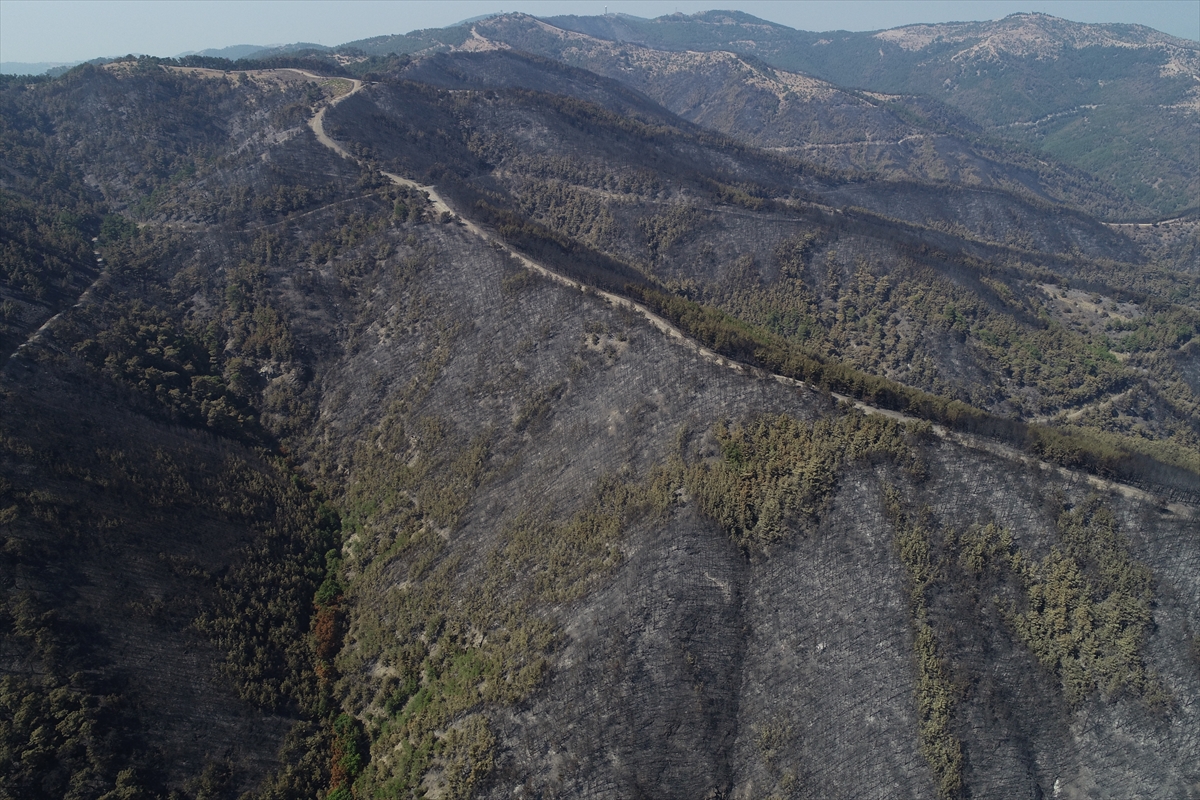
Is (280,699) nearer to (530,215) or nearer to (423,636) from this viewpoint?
(423,636)

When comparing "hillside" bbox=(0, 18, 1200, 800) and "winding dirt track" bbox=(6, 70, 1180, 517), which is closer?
"hillside" bbox=(0, 18, 1200, 800)

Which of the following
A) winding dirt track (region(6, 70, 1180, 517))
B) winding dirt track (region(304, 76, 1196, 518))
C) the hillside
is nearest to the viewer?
the hillside

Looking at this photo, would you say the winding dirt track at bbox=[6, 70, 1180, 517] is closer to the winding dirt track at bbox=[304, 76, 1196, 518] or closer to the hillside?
the winding dirt track at bbox=[304, 76, 1196, 518]

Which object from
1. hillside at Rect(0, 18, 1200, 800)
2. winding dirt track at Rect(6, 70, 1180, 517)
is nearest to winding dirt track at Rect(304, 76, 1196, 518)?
winding dirt track at Rect(6, 70, 1180, 517)

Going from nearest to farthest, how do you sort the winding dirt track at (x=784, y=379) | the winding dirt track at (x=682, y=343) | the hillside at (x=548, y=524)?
1. the hillside at (x=548, y=524)
2. the winding dirt track at (x=784, y=379)
3. the winding dirt track at (x=682, y=343)

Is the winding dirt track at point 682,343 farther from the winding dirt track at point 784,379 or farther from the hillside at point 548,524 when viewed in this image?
the hillside at point 548,524

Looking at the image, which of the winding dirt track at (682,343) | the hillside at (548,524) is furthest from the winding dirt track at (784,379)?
the hillside at (548,524)

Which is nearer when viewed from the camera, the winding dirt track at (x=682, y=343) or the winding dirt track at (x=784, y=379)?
the winding dirt track at (x=784, y=379)

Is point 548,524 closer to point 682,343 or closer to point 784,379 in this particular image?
point 682,343

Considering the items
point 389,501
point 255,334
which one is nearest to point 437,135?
point 255,334

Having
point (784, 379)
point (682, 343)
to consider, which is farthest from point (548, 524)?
point (784, 379)
